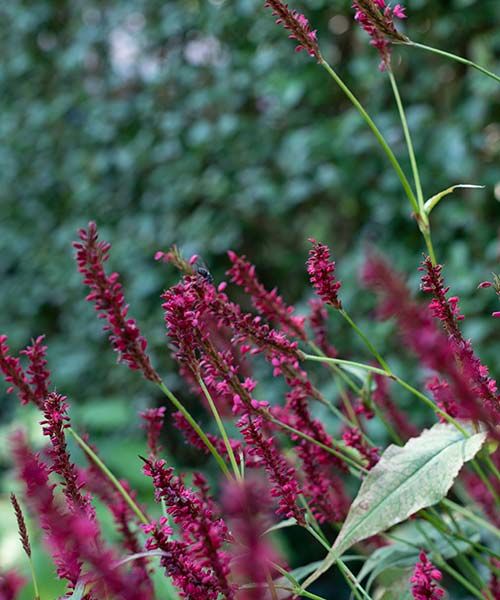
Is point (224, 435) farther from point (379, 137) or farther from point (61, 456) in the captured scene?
point (379, 137)

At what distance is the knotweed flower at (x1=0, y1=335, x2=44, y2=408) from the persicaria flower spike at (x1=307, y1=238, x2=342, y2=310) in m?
0.24

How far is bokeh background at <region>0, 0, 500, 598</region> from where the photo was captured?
2018mm

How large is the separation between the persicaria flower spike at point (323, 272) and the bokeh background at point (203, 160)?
1314mm

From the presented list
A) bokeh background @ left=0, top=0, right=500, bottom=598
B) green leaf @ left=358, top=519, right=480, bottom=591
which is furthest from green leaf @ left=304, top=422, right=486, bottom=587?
bokeh background @ left=0, top=0, right=500, bottom=598

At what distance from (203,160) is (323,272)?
2160 mm

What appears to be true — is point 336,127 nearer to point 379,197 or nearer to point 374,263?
point 379,197

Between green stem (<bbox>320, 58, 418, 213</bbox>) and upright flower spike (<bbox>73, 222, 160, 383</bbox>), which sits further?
green stem (<bbox>320, 58, 418, 213</bbox>)

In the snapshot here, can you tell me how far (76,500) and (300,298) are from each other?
7.19ft

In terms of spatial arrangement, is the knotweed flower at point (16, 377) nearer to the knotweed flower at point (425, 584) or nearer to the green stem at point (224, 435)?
the green stem at point (224, 435)

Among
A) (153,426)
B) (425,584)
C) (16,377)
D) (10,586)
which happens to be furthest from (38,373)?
(425,584)

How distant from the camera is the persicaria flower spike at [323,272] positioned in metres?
0.63

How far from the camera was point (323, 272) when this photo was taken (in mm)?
643

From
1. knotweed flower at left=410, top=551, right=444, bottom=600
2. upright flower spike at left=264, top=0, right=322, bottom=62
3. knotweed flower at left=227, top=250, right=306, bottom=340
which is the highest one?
upright flower spike at left=264, top=0, right=322, bottom=62

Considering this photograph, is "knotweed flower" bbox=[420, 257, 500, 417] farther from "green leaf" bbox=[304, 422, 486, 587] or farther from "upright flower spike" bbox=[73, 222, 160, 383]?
"upright flower spike" bbox=[73, 222, 160, 383]
